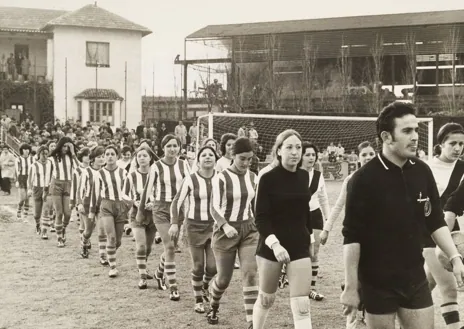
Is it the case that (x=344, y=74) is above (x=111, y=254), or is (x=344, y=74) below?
above

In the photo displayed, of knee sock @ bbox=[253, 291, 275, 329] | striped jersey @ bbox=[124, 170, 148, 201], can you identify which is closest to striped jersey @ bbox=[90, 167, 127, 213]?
striped jersey @ bbox=[124, 170, 148, 201]

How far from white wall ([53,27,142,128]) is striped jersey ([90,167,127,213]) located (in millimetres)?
38408

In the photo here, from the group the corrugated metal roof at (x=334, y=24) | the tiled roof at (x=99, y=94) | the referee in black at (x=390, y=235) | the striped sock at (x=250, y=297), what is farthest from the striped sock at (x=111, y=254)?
the tiled roof at (x=99, y=94)

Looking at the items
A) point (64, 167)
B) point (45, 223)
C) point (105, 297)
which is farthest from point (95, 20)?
point (105, 297)

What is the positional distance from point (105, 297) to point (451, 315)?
4.71 m

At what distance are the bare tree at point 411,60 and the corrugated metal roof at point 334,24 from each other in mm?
979

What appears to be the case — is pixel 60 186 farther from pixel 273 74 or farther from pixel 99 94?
pixel 99 94

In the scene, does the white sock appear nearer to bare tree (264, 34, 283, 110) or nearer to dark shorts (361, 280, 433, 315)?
dark shorts (361, 280, 433, 315)

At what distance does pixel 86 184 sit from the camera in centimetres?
1290

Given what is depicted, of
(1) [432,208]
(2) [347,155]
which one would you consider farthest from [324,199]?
(2) [347,155]

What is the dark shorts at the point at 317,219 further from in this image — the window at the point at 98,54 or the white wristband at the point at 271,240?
the window at the point at 98,54

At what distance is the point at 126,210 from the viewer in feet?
37.3

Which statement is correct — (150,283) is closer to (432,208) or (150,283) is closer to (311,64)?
(432,208)

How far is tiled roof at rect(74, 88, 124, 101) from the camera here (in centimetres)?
4903
